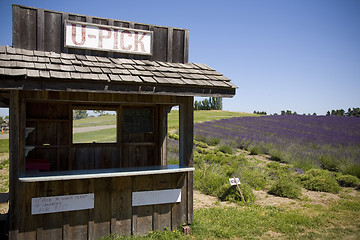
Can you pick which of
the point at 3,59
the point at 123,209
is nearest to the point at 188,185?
the point at 123,209

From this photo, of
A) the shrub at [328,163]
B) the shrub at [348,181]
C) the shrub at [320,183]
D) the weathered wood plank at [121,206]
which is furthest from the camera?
the shrub at [328,163]

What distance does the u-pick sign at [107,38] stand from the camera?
5.21 meters

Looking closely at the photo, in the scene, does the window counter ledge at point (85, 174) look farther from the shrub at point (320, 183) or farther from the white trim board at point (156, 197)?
the shrub at point (320, 183)

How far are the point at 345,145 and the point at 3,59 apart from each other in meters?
15.7

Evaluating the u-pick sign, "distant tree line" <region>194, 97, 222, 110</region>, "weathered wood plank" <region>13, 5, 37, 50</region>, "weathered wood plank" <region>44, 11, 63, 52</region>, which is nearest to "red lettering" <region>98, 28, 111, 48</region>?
the u-pick sign

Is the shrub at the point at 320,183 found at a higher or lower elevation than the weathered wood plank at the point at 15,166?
lower

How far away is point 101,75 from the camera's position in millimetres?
4461

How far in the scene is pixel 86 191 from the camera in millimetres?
4820

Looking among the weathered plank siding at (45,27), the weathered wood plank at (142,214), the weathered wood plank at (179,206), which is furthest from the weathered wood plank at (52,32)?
the weathered wood plank at (179,206)

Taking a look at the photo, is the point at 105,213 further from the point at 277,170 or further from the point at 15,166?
the point at 277,170

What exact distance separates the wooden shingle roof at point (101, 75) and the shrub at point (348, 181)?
7.55 metres

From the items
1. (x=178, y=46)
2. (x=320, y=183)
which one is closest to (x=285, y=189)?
(x=320, y=183)

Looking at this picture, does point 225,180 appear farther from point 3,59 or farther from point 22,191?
point 3,59

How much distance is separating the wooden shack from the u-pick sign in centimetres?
2
